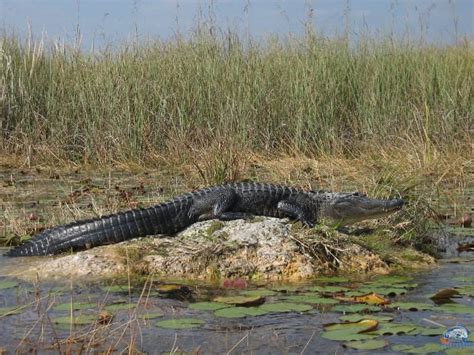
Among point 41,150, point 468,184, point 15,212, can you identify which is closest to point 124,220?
point 15,212

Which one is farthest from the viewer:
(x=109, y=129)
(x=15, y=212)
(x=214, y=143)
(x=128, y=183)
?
(x=109, y=129)

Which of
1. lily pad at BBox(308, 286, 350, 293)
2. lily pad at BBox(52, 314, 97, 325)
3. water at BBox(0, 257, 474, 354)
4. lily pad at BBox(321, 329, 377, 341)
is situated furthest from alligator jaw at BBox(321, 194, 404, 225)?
lily pad at BBox(52, 314, 97, 325)

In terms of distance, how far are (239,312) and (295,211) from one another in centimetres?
230

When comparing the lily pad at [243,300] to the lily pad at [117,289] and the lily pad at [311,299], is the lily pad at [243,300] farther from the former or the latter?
the lily pad at [117,289]

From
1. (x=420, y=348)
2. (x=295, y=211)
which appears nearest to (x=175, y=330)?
(x=420, y=348)

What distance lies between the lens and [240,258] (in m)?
5.46

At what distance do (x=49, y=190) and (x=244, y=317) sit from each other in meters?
5.22

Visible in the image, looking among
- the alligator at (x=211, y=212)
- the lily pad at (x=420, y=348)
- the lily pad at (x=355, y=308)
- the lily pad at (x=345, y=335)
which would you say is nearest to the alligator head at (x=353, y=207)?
the alligator at (x=211, y=212)

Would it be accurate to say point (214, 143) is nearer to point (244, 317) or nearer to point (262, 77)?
point (262, 77)

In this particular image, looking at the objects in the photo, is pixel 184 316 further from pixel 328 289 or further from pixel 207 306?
pixel 328 289

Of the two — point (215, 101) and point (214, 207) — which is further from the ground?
point (215, 101)

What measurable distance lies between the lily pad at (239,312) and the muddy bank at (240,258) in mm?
883

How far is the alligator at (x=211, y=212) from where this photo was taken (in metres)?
6.14

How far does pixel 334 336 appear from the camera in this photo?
390 cm
